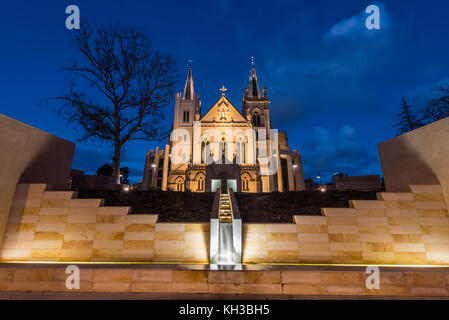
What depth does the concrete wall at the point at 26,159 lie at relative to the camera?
5954 millimetres

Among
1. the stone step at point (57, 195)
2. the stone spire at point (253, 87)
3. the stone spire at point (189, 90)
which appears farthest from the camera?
the stone spire at point (253, 87)

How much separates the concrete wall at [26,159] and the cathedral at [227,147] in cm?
2364

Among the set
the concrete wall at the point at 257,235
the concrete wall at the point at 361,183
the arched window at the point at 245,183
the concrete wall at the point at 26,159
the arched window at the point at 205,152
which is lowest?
the concrete wall at the point at 257,235

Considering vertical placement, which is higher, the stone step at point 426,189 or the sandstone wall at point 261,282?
the stone step at point 426,189

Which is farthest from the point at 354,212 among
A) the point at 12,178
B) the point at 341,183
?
the point at 341,183

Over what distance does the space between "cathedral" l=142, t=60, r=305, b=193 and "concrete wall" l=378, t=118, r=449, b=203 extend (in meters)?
24.4

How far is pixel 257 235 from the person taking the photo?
5.92m

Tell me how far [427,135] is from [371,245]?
13.4ft

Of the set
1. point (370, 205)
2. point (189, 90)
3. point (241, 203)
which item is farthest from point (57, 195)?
point (189, 90)

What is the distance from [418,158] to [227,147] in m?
32.5

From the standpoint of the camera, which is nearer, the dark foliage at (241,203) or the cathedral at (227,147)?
the dark foliage at (241,203)

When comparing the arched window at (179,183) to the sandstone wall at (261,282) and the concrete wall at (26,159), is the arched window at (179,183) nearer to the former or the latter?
the concrete wall at (26,159)

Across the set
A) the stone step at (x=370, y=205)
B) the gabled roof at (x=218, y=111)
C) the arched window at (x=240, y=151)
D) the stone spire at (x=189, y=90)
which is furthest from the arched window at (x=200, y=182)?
the stone step at (x=370, y=205)

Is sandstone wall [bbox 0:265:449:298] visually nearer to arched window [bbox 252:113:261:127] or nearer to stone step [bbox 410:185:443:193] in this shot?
stone step [bbox 410:185:443:193]
